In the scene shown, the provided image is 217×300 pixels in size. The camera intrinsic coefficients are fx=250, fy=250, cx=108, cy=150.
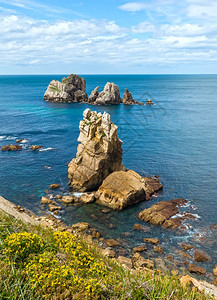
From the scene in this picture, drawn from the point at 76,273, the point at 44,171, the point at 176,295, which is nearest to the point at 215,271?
the point at 176,295

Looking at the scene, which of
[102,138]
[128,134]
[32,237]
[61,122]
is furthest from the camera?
[61,122]

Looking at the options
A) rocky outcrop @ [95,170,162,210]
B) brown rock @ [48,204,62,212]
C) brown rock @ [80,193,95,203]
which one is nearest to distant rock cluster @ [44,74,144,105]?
rocky outcrop @ [95,170,162,210]

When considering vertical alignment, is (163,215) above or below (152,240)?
above

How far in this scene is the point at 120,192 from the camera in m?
44.4

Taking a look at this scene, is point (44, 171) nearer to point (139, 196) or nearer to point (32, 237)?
point (139, 196)

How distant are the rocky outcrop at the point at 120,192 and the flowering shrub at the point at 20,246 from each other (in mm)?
26035

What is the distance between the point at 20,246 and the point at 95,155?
109 ft

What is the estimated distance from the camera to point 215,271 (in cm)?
2969

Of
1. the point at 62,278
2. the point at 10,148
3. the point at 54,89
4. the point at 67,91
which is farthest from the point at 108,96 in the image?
the point at 62,278

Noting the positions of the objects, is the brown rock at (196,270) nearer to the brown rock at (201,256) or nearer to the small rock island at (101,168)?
the brown rock at (201,256)

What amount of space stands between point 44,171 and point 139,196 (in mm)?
23585

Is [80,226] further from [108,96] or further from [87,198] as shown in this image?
[108,96]

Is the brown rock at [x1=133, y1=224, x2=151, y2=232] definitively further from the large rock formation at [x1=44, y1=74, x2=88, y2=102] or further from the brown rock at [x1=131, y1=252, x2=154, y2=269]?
the large rock formation at [x1=44, y1=74, x2=88, y2=102]

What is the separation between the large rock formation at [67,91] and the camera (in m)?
158
